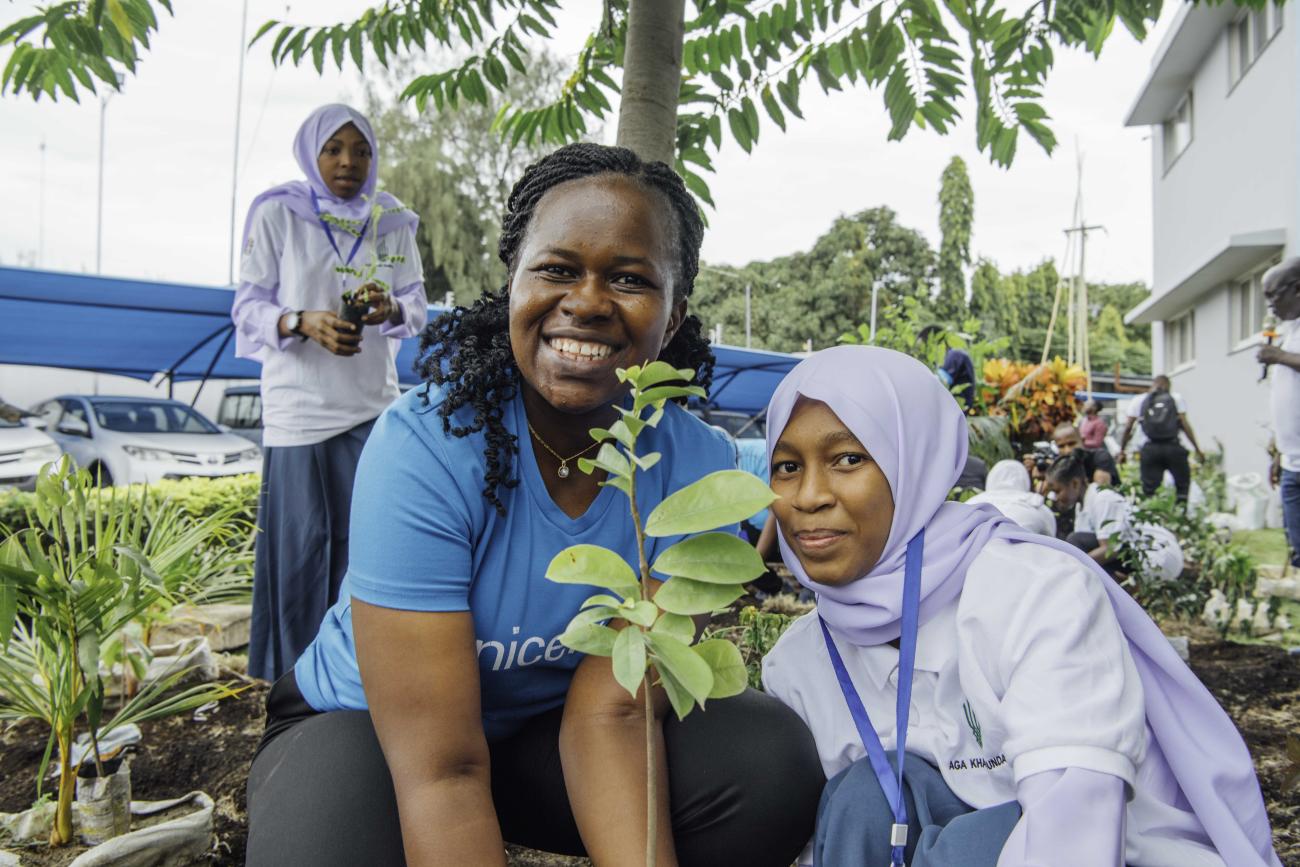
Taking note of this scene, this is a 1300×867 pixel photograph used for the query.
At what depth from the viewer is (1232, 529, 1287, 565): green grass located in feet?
26.7

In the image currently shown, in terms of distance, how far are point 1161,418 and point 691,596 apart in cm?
902

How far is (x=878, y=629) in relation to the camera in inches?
63.6

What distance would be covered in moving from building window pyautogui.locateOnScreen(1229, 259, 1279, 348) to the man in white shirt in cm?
767

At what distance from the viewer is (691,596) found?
0.91 metres

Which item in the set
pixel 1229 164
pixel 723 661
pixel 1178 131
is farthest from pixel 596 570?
pixel 1178 131

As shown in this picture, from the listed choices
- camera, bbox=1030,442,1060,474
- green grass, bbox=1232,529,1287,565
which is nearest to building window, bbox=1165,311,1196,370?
green grass, bbox=1232,529,1287,565

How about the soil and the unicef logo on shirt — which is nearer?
the unicef logo on shirt

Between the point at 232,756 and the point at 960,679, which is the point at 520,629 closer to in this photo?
the point at 960,679

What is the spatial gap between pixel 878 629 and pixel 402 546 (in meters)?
0.82

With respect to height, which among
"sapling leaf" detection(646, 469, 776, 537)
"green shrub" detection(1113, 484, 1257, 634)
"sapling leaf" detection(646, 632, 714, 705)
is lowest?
"green shrub" detection(1113, 484, 1257, 634)

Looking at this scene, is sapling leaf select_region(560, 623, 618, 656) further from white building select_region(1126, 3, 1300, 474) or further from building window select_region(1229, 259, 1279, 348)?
building window select_region(1229, 259, 1279, 348)

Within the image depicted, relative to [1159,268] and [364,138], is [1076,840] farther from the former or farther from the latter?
[1159,268]

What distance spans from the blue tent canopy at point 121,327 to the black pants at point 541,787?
7.16m

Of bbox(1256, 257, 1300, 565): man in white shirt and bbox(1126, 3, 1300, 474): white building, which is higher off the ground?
bbox(1126, 3, 1300, 474): white building
